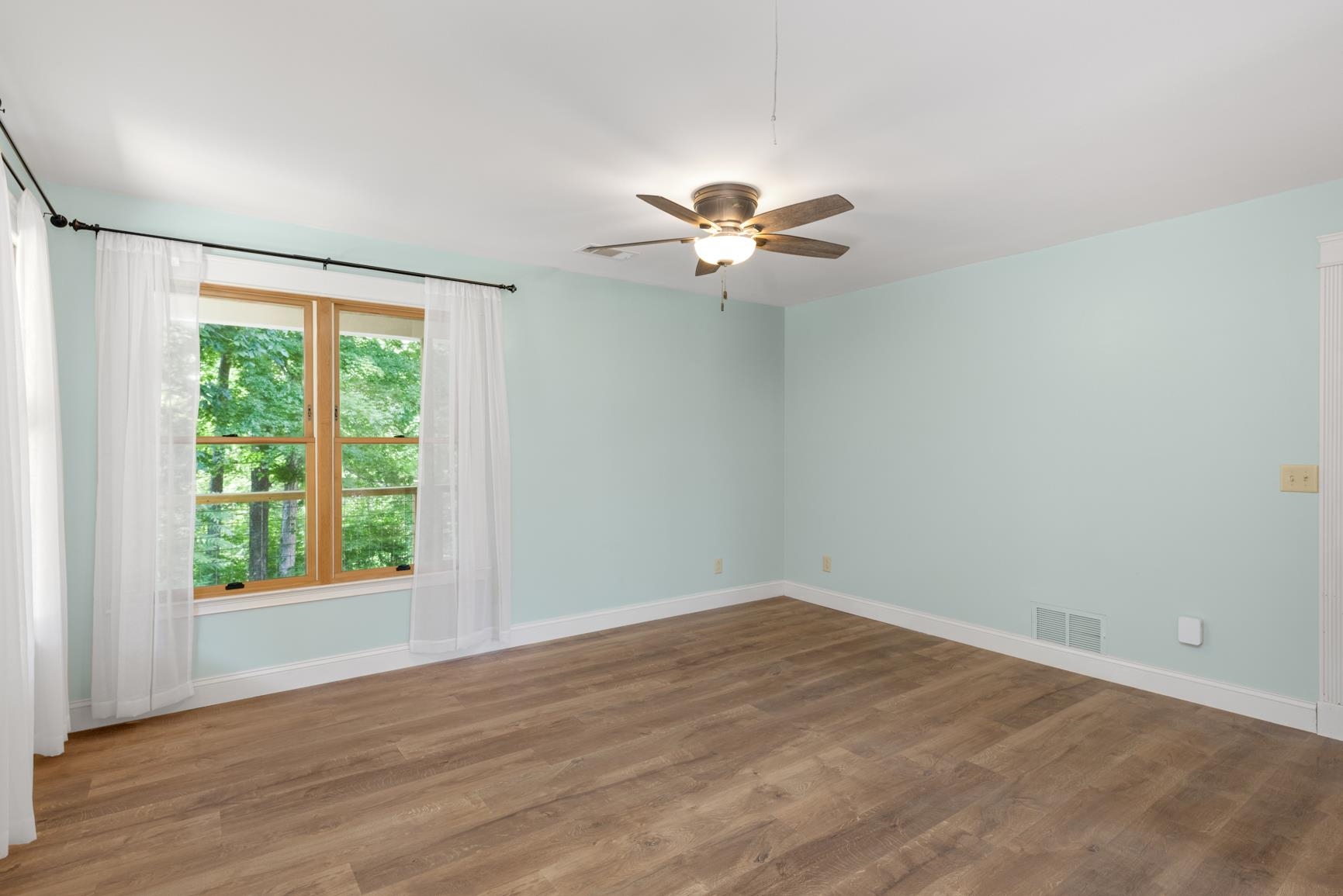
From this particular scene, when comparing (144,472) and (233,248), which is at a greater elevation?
(233,248)

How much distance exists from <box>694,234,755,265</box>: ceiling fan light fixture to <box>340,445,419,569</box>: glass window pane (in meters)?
2.25

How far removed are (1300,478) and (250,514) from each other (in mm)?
5356

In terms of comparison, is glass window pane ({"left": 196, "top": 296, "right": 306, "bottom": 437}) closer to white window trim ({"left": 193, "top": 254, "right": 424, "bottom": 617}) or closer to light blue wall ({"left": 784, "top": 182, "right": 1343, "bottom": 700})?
white window trim ({"left": 193, "top": 254, "right": 424, "bottom": 617})

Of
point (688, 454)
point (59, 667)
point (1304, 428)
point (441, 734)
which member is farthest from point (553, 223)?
point (1304, 428)

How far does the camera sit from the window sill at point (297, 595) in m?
3.51

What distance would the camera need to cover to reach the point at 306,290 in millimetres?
3732

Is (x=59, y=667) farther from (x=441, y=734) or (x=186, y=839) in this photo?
(x=441, y=734)

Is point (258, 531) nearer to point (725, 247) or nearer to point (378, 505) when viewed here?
point (378, 505)

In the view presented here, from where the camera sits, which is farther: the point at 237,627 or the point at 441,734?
the point at 237,627

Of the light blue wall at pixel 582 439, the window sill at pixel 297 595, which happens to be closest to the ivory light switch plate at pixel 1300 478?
the light blue wall at pixel 582 439

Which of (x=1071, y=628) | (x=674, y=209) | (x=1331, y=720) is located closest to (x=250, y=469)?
(x=674, y=209)

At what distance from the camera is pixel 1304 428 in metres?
3.17

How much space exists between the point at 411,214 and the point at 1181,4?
3290 mm

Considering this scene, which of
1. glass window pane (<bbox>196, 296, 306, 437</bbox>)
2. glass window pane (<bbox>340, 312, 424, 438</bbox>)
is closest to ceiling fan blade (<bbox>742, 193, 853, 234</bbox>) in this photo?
glass window pane (<bbox>340, 312, 424, 438</bbox>)
